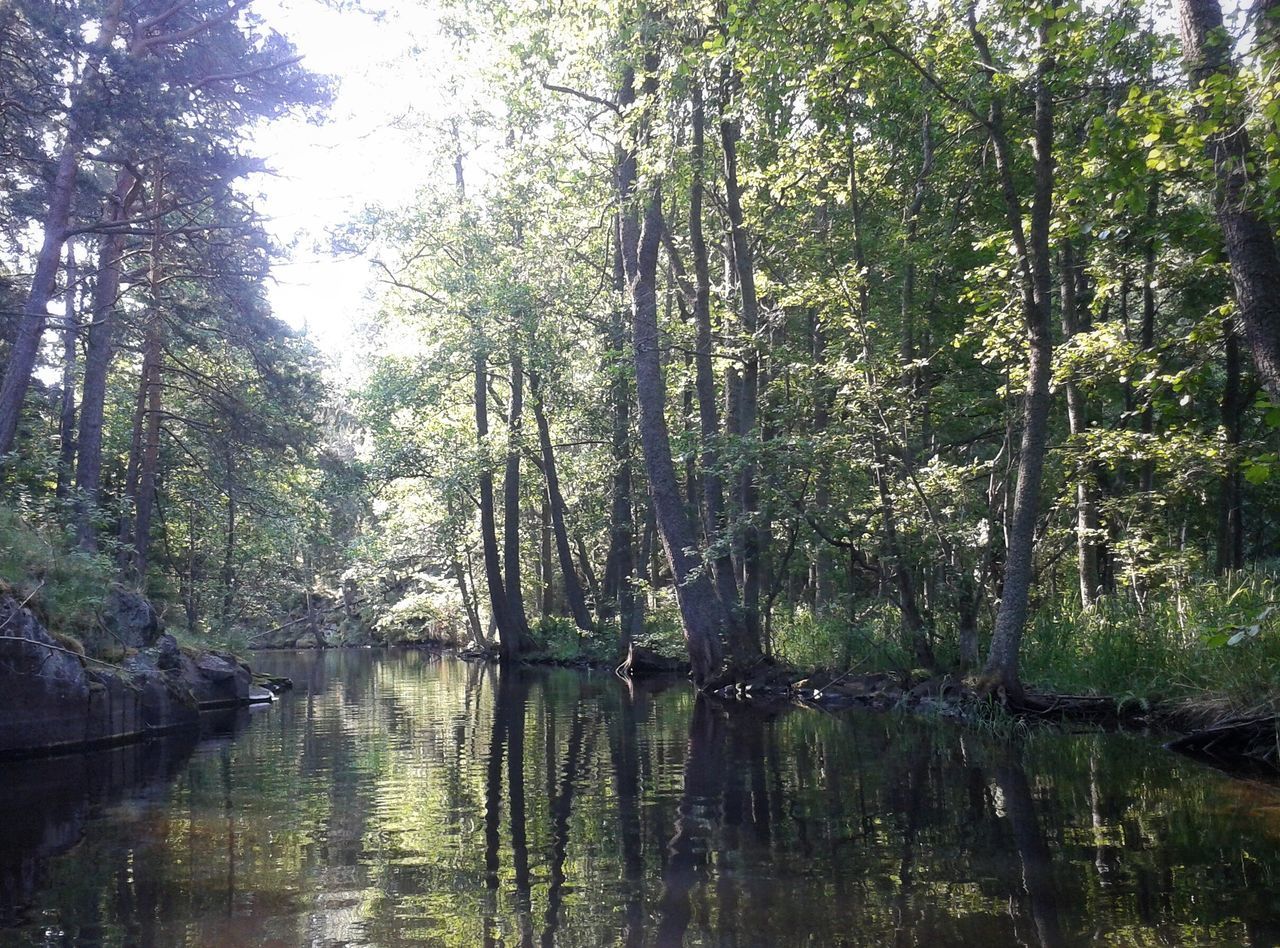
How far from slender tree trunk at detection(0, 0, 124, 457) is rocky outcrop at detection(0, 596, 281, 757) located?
138 inches

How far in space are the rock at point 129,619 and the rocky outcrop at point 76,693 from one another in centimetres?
6

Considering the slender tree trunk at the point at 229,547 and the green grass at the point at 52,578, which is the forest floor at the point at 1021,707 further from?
the slender tree trunk at the point at 229,547

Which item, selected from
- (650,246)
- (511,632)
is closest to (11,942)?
(650,246)

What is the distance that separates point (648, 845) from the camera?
603cm

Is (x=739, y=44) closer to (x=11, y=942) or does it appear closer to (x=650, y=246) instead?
(x=650, y=246)

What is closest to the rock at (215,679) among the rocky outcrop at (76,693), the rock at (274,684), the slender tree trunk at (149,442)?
the rocky outcrop at (76,693)

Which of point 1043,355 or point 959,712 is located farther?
point 959,712

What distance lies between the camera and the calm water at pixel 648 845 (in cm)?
453

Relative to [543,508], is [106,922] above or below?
below

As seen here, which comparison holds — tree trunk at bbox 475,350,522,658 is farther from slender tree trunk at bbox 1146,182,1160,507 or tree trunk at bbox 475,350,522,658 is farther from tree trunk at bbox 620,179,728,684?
slender tree trunk at bbox 1146,182,1160,507

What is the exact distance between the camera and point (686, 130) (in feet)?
57.5

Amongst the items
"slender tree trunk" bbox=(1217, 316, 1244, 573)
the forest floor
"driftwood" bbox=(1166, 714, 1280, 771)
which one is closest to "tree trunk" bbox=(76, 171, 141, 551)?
the forest floor

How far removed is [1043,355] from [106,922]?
10902 millimetres

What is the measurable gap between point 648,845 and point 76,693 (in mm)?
8714
